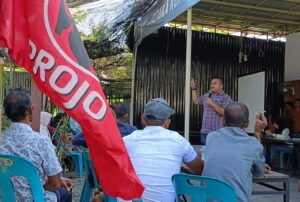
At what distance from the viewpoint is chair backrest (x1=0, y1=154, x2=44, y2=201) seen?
2041mm

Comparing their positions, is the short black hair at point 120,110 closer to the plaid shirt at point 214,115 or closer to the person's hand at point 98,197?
→ the person's hand at point 98,197

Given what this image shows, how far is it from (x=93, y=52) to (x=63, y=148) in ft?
13.4

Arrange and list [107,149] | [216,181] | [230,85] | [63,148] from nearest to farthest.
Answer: [107,149]
[216,181]
[63,148]
[230,85]

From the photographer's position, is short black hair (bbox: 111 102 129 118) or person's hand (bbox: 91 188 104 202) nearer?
person's hand (bbox: 91 188 104 202)

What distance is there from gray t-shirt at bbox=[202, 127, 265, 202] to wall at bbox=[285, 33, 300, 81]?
7.29 metres

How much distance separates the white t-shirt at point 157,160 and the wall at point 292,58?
7454mm

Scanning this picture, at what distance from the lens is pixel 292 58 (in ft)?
30.8

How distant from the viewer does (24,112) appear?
7.66 ft

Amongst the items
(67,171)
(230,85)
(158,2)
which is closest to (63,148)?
(67,171)

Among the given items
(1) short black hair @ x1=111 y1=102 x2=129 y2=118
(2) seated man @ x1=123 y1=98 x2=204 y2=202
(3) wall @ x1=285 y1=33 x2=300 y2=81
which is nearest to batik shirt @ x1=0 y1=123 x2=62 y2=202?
(2) seated man @ x1=123 y1=98 x2=204 y2=202

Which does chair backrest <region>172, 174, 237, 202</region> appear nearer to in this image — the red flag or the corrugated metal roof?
the red flag

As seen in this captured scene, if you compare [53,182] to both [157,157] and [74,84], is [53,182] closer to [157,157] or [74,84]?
[157,157]

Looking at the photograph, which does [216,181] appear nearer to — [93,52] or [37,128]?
[37,128]

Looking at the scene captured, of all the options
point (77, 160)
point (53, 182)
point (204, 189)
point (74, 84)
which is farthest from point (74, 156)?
point (74, 84)
